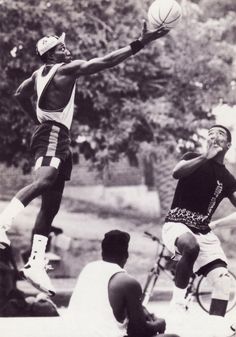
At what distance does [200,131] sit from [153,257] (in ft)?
5.42

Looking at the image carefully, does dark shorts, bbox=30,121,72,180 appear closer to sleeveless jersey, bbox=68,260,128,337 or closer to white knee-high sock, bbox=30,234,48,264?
white knee-high sock, bbox=30,234,48,264

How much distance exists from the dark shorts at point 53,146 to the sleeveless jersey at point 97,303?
4.40 ft

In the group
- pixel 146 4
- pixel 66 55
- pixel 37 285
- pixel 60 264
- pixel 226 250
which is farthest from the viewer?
pixel 60 264

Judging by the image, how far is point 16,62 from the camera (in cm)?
758

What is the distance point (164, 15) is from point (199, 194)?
4.99 feet

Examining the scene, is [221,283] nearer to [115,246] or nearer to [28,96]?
[115,246]

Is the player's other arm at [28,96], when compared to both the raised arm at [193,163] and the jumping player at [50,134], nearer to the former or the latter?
the jumping player at [50,134]

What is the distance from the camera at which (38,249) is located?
5.46 metres

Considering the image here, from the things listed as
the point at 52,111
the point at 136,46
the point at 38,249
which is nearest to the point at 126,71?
the point at 52,111

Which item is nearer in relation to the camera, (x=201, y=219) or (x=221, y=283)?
(x=221, y=283)

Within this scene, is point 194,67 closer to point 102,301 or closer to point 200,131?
point 200,131

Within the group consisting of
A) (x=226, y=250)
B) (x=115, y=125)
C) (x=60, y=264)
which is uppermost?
(x=115, y=125)

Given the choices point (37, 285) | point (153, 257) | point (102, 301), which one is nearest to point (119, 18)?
point (153, 257)

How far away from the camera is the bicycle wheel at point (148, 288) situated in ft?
25.1
